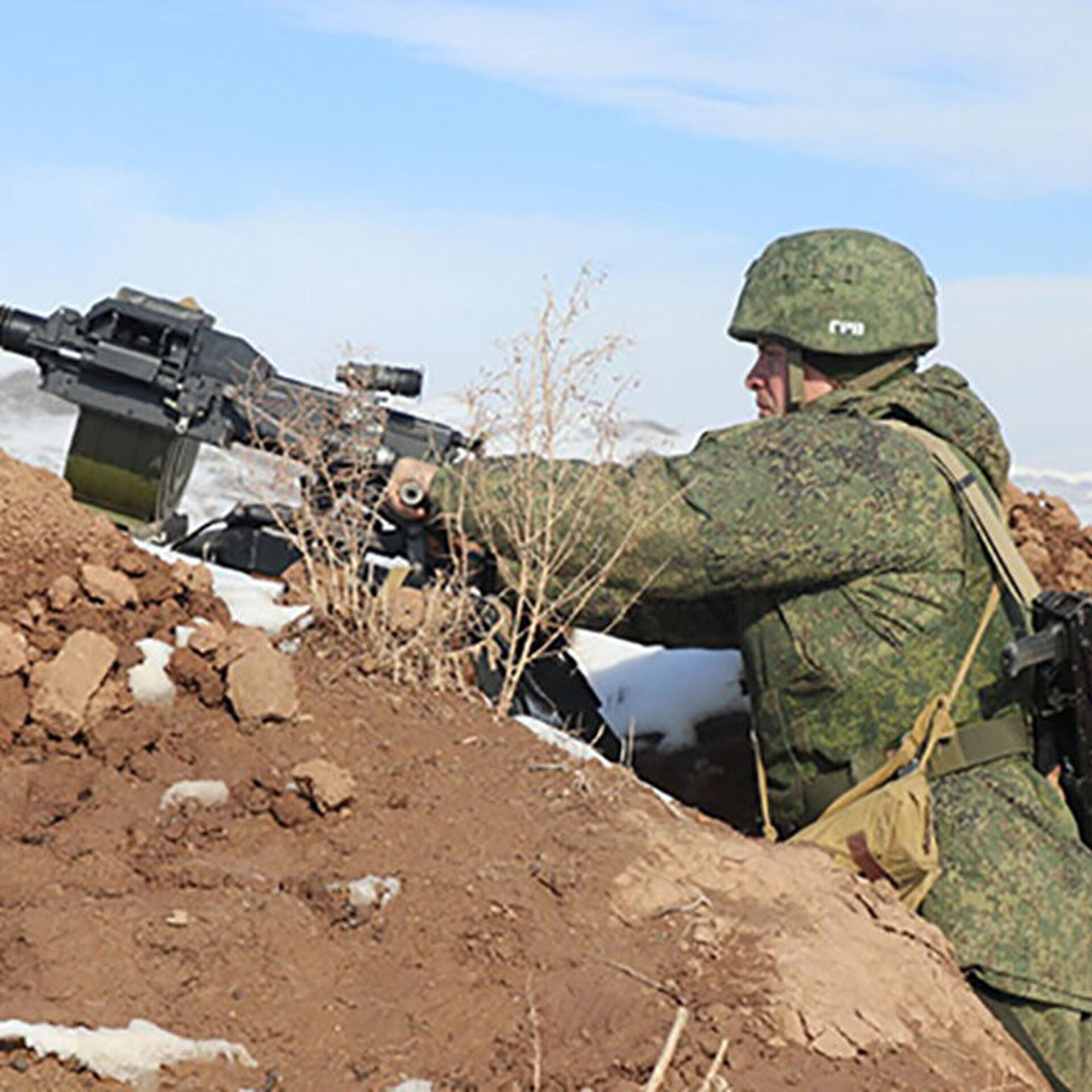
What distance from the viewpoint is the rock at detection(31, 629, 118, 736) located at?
3.68 meters

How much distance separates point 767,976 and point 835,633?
1434 mm

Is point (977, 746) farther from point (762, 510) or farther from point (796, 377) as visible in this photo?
point (796, 377)

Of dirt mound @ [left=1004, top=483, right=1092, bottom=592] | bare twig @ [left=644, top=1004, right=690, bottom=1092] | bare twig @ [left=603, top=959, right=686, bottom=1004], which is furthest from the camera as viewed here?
dirt mound @ [left=1004, top=483, right=1092, bottom=592]

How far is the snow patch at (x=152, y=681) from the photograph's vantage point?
12.6ft

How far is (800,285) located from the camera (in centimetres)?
480

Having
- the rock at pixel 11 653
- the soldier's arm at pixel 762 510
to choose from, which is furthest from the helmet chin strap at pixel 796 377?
the rock at pixel 11 653

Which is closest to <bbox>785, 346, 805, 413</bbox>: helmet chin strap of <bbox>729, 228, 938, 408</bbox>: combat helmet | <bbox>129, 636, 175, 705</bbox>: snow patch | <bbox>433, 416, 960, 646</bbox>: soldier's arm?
<bbox>729, 228, 938, 408</bbox>: combat helmet

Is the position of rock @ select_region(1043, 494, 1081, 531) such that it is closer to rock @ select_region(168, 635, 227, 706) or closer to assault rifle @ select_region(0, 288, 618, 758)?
assault rifle @ select_region(0, 288, 618, 758)

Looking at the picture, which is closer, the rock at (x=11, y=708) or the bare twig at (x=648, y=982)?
the bare twig at (x=648, y=982)

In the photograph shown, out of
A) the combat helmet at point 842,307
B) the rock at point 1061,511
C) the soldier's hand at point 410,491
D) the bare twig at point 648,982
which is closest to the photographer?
the bare twig at point 648,982

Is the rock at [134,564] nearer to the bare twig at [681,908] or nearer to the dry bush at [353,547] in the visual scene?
the dry bush at [353,547]

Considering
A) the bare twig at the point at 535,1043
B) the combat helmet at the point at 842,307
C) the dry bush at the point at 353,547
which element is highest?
the combat helmet at the point at 842,307

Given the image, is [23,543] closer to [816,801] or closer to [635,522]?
[635,522]

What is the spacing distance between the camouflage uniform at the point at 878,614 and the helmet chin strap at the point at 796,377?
0.58ft
